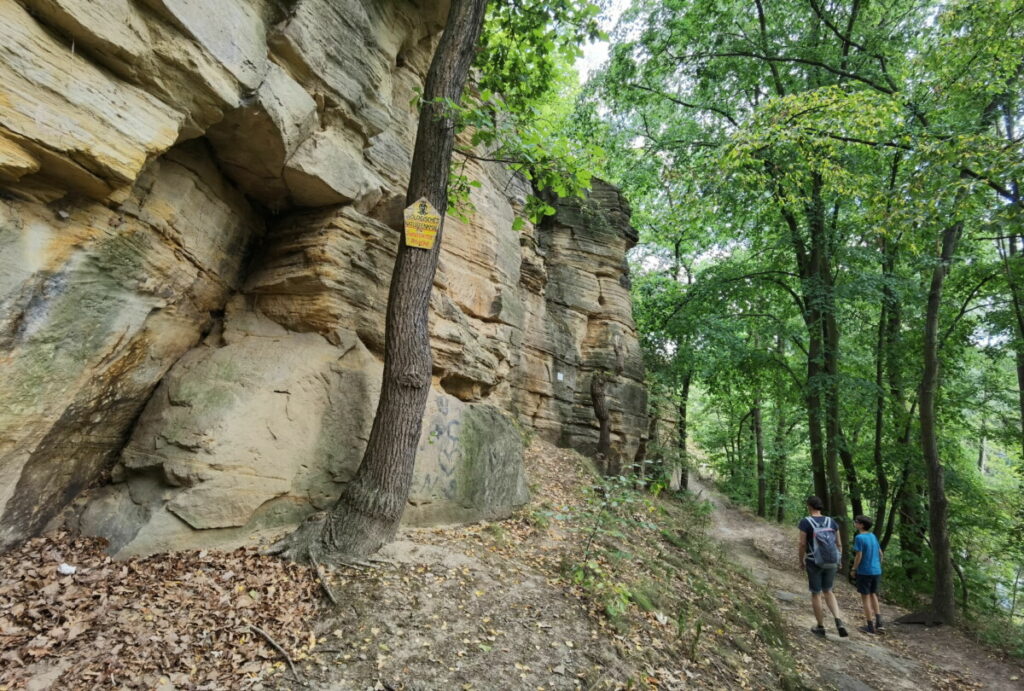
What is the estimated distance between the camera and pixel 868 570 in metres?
7.60

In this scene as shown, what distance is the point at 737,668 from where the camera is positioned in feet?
15.4

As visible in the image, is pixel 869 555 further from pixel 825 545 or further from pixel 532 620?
pixel 532 620

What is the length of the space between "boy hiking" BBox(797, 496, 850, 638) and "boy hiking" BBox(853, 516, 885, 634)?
0.90 m

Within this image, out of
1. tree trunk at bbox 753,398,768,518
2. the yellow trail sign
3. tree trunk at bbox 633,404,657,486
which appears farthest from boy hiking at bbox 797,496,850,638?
tree trunk at bbox 753,398,768,518

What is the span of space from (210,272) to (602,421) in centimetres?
1055

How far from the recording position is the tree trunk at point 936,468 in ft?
28.1

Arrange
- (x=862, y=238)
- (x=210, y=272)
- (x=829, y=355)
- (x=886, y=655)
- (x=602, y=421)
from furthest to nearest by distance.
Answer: (x=602, y=421) → (x=829, y=355) → (x=862, y=238) → (x=886, y=655) → (x=210, y=272)

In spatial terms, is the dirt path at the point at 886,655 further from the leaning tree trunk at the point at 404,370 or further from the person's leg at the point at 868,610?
the leaning tree trunk at the point at 404,370

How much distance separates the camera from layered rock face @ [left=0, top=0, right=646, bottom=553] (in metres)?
3.72

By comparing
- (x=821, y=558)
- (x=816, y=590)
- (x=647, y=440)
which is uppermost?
(x=647, y=440)

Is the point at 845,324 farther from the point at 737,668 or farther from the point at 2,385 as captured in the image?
the point at 2,385

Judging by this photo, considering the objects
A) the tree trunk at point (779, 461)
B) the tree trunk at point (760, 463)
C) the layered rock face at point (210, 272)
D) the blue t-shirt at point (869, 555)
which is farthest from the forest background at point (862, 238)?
the layered rock face at point (210, 272)

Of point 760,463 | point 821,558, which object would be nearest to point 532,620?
point 821,558

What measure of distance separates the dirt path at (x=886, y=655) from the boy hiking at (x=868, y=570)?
0.80 ft
